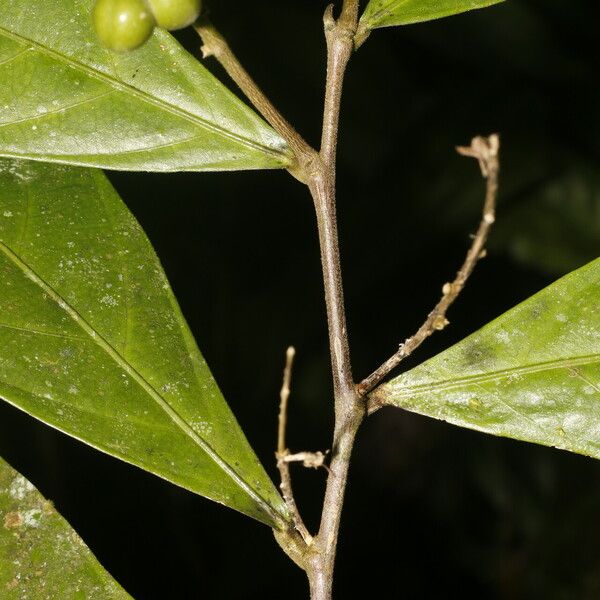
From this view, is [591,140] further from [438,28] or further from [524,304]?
[524,304]

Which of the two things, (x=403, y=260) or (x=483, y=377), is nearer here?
(x=483, y=377)

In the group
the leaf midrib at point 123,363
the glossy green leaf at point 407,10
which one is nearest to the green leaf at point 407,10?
the glossy green leaf at point 407,10

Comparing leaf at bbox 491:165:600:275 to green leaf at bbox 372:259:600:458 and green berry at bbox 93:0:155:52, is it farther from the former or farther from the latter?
green berry at bbox 93:0:155:52

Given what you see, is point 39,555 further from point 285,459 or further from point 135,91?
point 135,91

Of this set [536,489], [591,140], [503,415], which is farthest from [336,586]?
[503,415]

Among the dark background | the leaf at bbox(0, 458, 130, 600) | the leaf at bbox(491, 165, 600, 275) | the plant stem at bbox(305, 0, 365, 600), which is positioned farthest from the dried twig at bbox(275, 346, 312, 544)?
the leaf at bbox(491, 165, 600, 275)

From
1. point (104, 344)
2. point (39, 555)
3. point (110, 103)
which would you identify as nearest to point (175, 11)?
point (110, 103)
